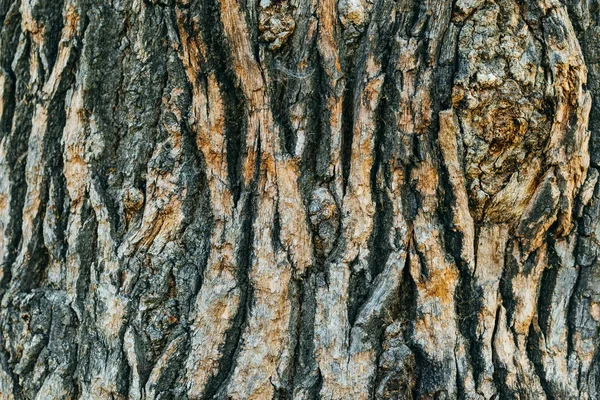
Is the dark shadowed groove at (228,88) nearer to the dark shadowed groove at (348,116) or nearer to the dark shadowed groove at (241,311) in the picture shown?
the dark shadowed groove at (241,311)

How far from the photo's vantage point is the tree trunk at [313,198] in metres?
1.58

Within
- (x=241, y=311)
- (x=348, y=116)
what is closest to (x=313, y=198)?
(x=348, y=116)

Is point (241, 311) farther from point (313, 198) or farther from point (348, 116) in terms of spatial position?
point (348, 116)

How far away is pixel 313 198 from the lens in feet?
5.28

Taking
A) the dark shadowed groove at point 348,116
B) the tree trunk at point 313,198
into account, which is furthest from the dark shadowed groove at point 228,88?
the dark shadowed groove at point 348,116

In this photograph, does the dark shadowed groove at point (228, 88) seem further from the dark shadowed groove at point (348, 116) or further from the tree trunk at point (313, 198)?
the dark shadowed groove at point (348, 116)

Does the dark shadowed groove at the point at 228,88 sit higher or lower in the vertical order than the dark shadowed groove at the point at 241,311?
higher

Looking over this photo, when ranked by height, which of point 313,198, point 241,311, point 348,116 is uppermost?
point 348,116

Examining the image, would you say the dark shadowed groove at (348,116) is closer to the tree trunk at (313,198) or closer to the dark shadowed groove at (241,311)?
the tree trunk at (313,198)

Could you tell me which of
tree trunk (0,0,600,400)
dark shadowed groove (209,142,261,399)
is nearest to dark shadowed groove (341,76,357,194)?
tree trunk (0,0,600,400)

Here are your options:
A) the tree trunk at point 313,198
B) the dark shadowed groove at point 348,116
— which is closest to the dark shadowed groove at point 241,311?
the tree trunk at point 313,198

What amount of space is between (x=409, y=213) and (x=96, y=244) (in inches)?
35.1

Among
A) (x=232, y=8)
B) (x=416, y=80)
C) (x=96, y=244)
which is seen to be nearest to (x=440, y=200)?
(x=416, y=80)

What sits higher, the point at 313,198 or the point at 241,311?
the point at 313,198
